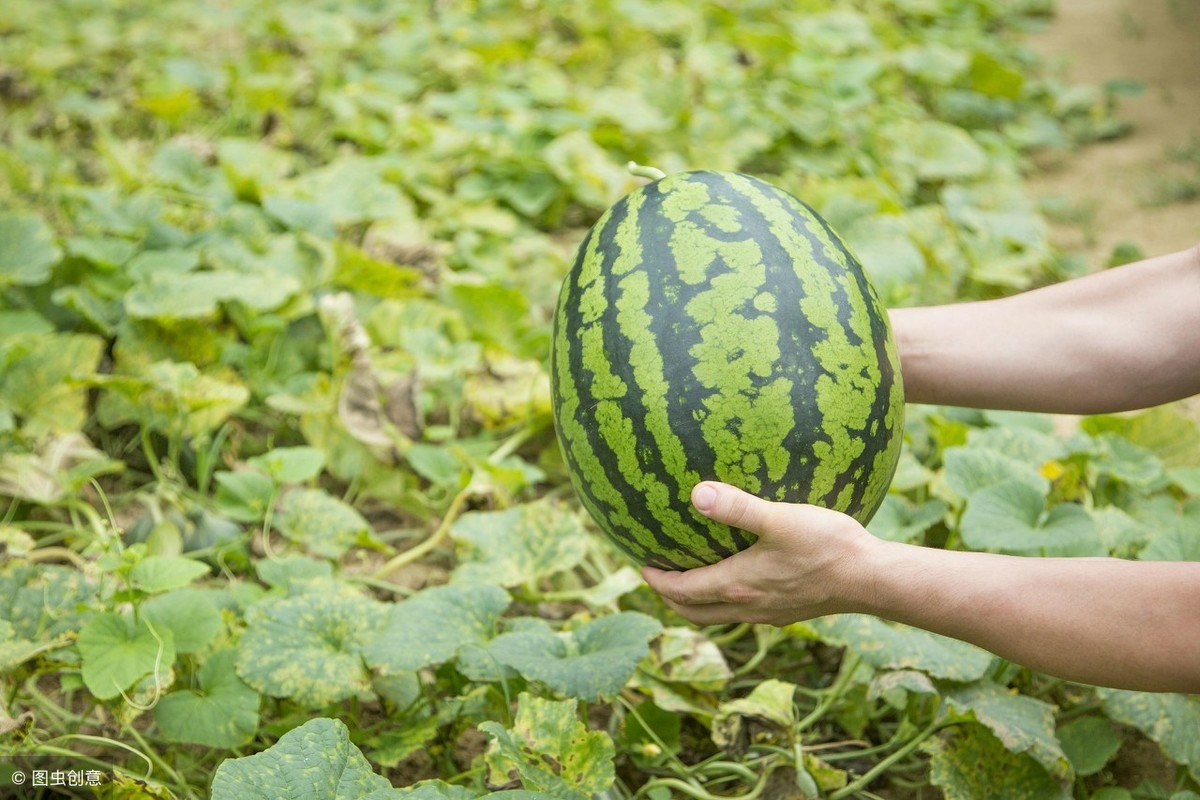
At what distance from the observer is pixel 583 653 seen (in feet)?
5.79

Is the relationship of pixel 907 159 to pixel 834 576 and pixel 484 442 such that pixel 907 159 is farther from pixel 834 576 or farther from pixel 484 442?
pixel 834 576

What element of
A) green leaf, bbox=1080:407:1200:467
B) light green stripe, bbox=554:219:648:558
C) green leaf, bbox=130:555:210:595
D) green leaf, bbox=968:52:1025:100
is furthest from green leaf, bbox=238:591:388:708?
green leaf, bbox=968:52:1025:100

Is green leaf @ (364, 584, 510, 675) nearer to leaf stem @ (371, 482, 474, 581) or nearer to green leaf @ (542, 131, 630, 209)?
leaf stem @ (371, 482, 474, 581)

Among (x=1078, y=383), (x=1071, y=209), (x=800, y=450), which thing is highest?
(x=800, y=450)

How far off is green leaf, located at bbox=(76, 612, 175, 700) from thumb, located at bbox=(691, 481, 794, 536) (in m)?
0.91

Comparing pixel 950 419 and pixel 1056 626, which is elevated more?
pixel 1056 626

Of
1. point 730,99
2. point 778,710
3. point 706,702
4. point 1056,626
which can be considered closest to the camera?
point 1056,626

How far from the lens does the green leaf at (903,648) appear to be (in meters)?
1.79

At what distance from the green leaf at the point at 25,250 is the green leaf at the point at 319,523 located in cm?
102

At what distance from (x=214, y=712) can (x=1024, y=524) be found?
1.52m

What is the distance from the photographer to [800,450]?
4.89 ft

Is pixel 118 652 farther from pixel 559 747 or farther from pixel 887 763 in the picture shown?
pixel 887 763

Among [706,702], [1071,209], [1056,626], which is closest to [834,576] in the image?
[1056,626]

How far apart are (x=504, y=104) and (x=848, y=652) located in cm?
277
